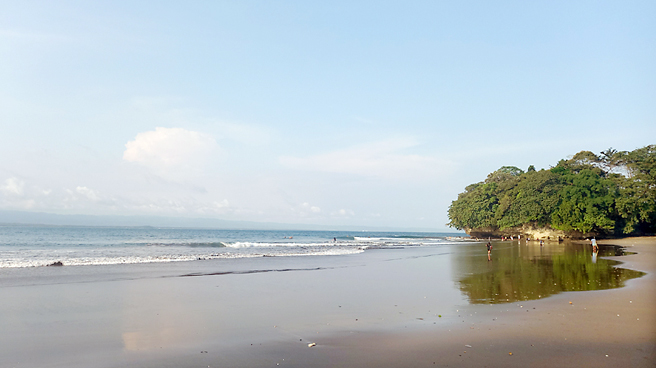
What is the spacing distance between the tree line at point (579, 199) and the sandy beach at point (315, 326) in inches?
1950

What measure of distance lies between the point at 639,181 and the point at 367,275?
54.6m

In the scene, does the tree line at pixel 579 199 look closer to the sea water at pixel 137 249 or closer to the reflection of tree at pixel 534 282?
the sea water at pixel 137 249

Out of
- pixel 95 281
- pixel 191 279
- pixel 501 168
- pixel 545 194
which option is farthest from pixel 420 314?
pixel 501 168

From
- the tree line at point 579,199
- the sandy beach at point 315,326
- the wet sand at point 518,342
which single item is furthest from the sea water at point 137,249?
the wet sand at point 518,342

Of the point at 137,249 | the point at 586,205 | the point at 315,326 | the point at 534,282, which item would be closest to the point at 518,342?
the point at 315,326

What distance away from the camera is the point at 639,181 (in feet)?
177

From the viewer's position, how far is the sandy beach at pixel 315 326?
6.69 meters

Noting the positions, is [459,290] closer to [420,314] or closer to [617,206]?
[420,314]

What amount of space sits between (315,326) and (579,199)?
6472cm

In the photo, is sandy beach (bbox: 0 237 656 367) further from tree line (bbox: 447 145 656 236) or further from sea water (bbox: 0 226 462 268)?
tree line (bbox: 447 145 656 236)

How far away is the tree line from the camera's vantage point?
54.4 meters

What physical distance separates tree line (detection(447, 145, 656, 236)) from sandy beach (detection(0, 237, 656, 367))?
49539 mm

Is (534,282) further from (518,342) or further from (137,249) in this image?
(137,249)

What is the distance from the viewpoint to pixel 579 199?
198ft
